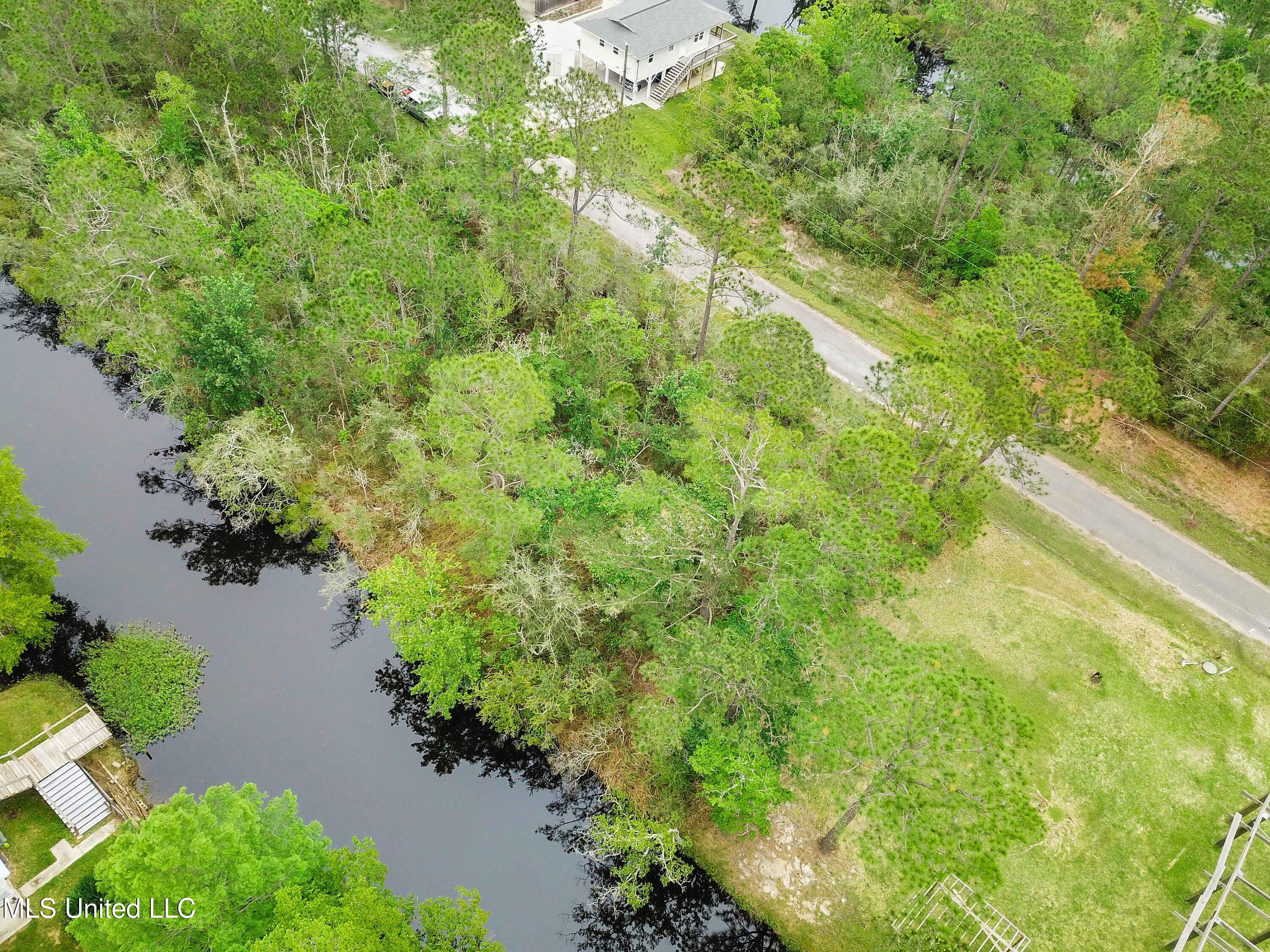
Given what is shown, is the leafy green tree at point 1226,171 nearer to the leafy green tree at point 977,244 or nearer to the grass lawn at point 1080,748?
the leafy green tree at point 977,244

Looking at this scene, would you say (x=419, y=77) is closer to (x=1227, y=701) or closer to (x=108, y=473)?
(x=108, y=473)

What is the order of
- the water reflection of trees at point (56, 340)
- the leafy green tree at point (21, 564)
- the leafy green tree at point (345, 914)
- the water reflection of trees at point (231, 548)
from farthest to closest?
the water reflection of trees at point (56, 340), the water reflection of trees at point (231, 548), the leafy green tree at point (21, 564), the leafy green tree at point (345, 914)

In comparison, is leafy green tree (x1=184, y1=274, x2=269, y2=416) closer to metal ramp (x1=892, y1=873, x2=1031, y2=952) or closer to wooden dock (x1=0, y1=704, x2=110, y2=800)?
wooden dock (x1=0, y1=704, x2=110, y2=800)

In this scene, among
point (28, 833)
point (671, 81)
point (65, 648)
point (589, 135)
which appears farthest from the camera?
point (671, 81)

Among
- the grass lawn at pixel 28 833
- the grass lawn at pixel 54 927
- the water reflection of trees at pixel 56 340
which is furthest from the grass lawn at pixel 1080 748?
the water reflection of trees at pixel 56 340

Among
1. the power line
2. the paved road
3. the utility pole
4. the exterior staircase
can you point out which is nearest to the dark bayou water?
the paved road

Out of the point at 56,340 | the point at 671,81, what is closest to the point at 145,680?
the point at 56,340

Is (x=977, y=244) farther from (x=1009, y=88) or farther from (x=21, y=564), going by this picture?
(x=21, y=564)
